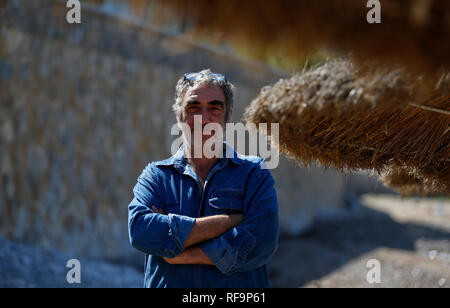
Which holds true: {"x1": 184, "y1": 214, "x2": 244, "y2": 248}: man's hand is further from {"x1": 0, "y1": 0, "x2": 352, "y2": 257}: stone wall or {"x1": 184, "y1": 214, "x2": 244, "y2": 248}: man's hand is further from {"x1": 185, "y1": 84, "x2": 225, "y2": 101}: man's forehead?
{"x1": 0, "y1": 0, "x2": 352, "y2": 257}: stone wall

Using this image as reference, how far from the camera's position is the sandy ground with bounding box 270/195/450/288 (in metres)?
5.44

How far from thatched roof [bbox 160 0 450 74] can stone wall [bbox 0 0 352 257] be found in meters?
4.52

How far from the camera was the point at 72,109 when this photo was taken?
19.1ft

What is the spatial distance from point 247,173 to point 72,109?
428 centimetres

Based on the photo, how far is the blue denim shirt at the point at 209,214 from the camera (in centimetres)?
196

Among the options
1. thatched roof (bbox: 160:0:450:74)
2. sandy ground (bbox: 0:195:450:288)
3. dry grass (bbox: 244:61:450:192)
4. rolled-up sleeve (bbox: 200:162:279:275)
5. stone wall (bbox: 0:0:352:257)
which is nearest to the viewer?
thatched roof (bbox: 160:0:450:74)

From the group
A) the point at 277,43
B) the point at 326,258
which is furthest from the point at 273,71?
the point at 277,43

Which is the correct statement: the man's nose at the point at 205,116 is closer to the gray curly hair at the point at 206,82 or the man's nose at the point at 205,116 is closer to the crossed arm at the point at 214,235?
the gray curly hair at the point at 206,82

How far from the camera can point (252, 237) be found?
199 cm

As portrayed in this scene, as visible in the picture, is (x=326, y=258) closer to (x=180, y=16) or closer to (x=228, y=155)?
(x=228, y=155)

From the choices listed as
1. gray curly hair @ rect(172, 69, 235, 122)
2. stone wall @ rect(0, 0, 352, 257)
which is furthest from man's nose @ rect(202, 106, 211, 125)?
stone wall @ rect(0, 0, 352, 257)

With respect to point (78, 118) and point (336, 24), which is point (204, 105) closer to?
point (336, 24)

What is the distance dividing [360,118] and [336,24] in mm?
1048

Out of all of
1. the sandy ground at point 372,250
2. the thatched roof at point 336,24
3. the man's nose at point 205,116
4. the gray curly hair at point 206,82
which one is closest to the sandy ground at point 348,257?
the sandy ground at point 372,250
